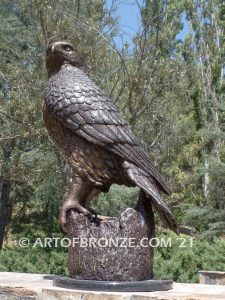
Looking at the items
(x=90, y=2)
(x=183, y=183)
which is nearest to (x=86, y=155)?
(x=90, y=2)

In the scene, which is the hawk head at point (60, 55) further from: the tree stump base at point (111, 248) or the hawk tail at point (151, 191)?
the tree stump base at point (111, 248)

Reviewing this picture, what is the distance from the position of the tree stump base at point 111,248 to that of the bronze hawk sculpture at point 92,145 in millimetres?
142

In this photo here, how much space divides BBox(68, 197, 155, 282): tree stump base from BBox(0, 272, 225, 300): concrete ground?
0.33 metres

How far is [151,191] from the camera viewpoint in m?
4.92

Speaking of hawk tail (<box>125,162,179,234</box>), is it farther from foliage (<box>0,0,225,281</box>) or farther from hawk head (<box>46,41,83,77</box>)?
foliage (<box>0,0,225,281</box>)

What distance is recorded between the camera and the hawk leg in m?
5.03

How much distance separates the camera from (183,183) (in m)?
17.0

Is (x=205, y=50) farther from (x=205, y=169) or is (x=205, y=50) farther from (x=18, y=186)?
(x=18, y=186)

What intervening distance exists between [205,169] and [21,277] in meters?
8.09

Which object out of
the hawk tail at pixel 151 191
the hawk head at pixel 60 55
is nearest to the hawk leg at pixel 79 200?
the hawk tail at pixel 151 191

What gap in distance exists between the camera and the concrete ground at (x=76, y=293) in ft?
14.0

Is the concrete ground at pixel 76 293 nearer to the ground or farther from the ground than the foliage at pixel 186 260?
nearer to the ground

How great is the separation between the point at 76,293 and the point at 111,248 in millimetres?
604

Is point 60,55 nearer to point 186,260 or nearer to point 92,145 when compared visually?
point 92,145
